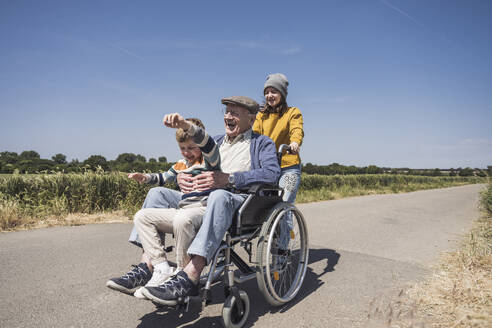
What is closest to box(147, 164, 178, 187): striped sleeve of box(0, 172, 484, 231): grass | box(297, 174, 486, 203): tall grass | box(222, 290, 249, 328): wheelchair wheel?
box(222, 290, 249, 328): wheelchair wheel

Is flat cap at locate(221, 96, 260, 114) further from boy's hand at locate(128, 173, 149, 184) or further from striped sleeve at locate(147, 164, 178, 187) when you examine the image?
boy's hand at locate(128, 173, 149, 184)

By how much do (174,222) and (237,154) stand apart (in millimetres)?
899

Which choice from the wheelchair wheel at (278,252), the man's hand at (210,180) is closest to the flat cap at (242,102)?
the man's hand at (210,180)

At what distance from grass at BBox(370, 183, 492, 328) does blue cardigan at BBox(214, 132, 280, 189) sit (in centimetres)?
132

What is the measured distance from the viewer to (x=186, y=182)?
2691 mm

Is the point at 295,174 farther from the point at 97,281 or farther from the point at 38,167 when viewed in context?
the point at 38,167

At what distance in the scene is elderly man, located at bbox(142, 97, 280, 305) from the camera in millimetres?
2162

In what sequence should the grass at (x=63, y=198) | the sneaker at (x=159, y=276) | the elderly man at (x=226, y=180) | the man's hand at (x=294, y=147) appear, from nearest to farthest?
the elderly man at (x=226, y=180) → the sneaker at (x=159, y=276) → the man's hand at (x=294, y=147) → the grass at (x=63, y=198)

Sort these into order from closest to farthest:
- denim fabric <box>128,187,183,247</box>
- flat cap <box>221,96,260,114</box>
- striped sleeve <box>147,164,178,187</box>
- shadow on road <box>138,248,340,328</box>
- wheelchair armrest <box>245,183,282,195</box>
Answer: shadow on road <box>138,248,340,328</box>, wheelchair armrest <box>245,183,282,195</box>, denim fabric <box>128,187,183,247</box>, flat cap <box>221,96,260,114</box>, striped sleeve <box>147,164,178,187</box>

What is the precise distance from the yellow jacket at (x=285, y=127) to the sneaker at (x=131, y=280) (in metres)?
1.81

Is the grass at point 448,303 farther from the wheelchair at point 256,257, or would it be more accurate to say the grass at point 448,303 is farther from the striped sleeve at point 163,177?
the striped sleeve at point 163,177

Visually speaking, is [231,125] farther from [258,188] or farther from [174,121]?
[174,121]

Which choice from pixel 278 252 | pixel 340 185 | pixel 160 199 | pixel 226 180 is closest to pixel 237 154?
pixel 226 180

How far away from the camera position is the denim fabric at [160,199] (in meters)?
2.71
